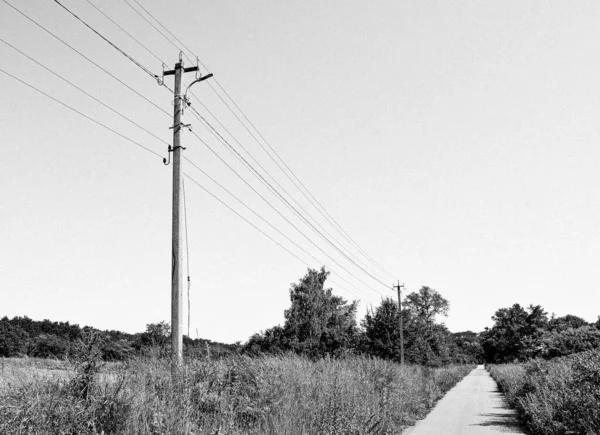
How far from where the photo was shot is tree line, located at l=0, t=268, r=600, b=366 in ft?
33.8

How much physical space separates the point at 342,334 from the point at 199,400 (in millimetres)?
57834

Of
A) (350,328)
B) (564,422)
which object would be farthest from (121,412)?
(350,328)

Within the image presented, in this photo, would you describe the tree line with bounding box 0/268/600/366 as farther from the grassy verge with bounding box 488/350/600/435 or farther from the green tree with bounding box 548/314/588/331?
the grassy verge with bounding box 488/350/600/435

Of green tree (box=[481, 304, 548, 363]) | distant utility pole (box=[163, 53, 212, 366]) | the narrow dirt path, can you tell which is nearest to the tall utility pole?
distant utility pole (box=[163, 53, 212, 366])

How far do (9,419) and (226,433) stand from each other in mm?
3348

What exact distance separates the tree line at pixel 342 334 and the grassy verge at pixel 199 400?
1.81 ft

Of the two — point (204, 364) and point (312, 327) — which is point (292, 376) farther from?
point (312, 327)

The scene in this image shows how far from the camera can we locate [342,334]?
Result: 212 ft

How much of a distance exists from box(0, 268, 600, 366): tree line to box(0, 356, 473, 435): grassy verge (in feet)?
1.81

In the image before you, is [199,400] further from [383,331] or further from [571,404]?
[383,331]

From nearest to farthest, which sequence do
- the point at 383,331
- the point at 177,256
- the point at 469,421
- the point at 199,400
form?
1. the point at 199,400
2. the point at 177,256
3. the point at 469,421
4. the point at 383,331

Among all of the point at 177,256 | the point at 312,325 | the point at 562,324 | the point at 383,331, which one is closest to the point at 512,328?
the point at 562,324

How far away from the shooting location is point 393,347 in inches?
1828

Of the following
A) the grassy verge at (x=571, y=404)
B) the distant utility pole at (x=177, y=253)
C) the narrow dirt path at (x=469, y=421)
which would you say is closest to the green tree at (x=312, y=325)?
the narrow dirt path at (x=469, y=421)
